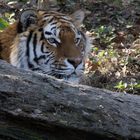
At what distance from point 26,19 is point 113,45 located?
2.93 m

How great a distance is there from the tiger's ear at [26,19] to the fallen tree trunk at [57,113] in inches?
48.8

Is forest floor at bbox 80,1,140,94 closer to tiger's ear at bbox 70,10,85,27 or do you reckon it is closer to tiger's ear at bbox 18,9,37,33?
tiger's ear at bbox 70,10,85,27

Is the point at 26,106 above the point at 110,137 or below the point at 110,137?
above

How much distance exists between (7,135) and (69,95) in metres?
0.47

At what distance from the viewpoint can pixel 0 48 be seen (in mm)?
4301

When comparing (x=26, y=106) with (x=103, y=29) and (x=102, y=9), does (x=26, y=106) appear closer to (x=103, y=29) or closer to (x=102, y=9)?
(x=103, y=29)

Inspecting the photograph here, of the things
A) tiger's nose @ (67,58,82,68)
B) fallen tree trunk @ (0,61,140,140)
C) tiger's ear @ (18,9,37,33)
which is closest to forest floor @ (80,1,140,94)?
tiger's nose @ (67,58,82,68)

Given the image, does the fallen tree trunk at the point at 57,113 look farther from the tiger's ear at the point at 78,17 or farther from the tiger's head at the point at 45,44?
the tiger's ear at the point at 78,17

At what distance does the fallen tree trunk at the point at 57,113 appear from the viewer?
2846 mm

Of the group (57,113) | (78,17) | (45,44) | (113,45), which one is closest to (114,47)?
(113,45)

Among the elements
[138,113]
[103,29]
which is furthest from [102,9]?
[138,113]

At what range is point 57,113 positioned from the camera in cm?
289

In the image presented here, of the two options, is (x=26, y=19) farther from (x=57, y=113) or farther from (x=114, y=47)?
(x=114, y=47)

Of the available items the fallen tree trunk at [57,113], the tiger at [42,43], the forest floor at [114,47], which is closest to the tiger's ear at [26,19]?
the tiger at [42,43]
